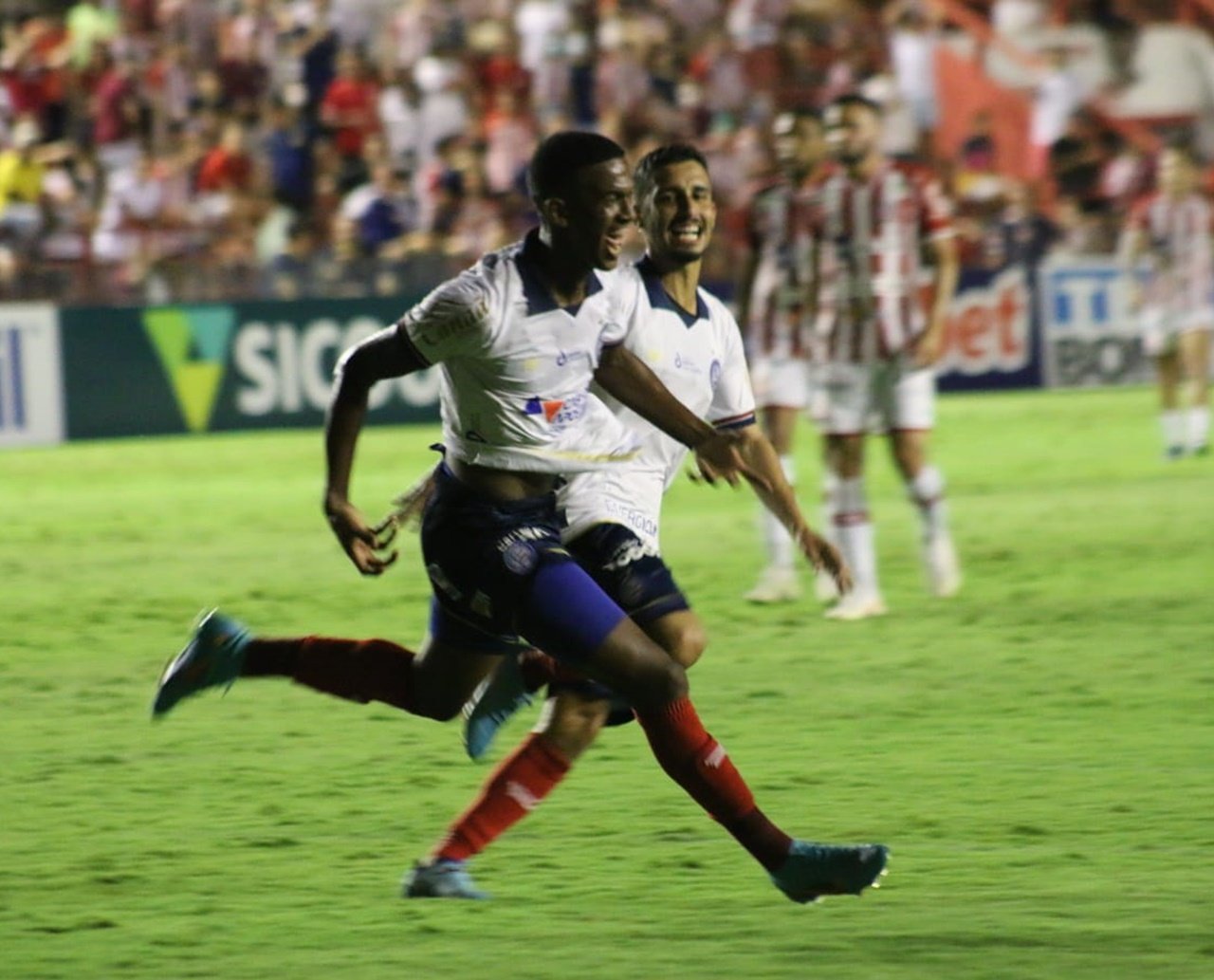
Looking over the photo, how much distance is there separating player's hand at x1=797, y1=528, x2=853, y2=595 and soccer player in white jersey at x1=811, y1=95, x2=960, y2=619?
492 centimetres

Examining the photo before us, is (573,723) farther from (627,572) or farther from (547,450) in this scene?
(547,450)

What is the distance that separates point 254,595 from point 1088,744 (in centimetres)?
552

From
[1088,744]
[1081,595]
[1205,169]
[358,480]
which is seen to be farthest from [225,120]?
[1088,744]

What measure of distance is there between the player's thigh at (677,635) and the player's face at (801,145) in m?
5.29

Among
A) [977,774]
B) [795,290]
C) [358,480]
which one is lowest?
[358,480]

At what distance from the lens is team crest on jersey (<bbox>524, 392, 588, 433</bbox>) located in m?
5.92

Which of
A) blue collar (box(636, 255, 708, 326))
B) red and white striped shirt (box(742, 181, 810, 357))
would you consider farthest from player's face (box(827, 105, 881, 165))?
blue collar (box(636, 255, 708, 326))

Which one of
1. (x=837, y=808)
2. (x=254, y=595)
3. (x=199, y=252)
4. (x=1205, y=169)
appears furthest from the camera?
(x=1205, y=169)

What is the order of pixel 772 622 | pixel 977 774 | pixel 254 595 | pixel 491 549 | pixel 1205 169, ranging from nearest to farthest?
pixel 491 549, pixel 977 774, pixel 772 622, pixel 254 595, pixel 1205 169

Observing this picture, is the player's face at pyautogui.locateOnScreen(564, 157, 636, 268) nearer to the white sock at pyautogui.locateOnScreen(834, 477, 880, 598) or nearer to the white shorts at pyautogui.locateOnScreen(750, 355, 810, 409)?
the white sock at pyautogui.locateOnScreen(834, 477, 880, 598)

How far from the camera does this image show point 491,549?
5.84 m

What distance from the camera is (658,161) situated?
23.7ft

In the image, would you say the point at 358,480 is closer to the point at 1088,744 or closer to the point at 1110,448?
the point at 1110,448

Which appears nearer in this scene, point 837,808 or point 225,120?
point 837,808
